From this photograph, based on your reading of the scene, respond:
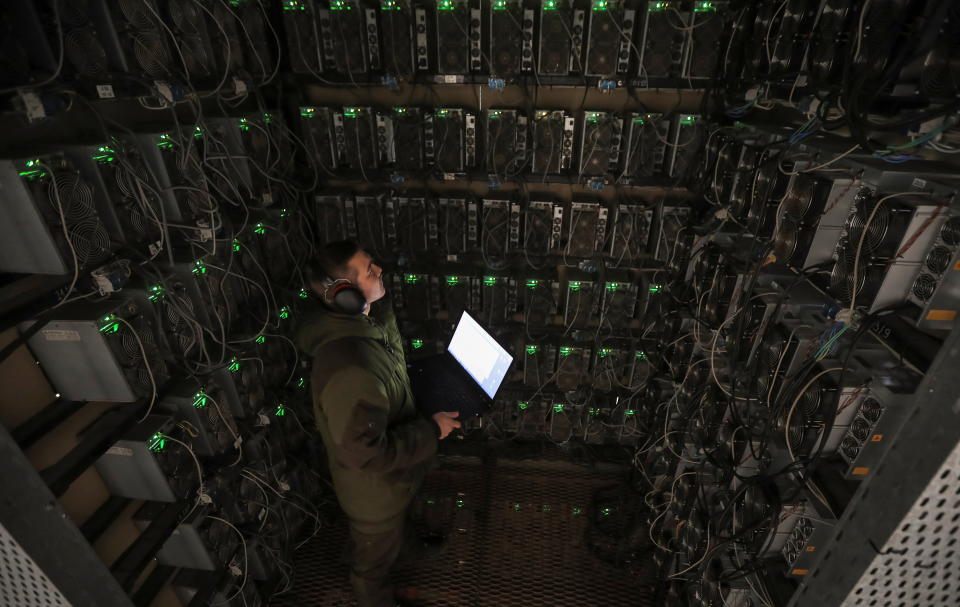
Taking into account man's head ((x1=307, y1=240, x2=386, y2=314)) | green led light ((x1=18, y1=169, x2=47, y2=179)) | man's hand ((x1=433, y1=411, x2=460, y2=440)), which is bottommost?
man's hand ((x1=433, y1=411, x2=460, y2=440))

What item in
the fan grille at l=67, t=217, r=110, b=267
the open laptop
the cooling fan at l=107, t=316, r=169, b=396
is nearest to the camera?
the fan grille at l=67, t=217, r=110, b=267

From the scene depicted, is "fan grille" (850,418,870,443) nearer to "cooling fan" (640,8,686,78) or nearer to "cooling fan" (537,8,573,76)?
"cooling fan" (640,8,686,78)

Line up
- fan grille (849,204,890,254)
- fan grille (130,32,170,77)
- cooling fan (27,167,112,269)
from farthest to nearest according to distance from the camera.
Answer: fan grille (130,32,170,77) < cooling fan (27,167,112,269) < fan grille (849,204,890,254)

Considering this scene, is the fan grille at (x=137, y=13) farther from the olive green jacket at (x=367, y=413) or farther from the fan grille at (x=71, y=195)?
the olive green jacket at (x=367, y=413)

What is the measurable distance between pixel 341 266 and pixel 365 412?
0.60 meters

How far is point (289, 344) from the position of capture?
9.66 feet

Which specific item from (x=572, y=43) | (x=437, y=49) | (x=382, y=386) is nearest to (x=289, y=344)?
(x=382, y=386)

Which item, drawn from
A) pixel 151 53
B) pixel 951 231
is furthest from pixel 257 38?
pixel 951 231

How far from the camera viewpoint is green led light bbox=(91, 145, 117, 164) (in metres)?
1.70

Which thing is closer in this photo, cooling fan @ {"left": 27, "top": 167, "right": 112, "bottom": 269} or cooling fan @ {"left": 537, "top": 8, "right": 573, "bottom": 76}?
cooling fan @ {"left": 27, "top": 167, "right": 112, "bottom": 269}

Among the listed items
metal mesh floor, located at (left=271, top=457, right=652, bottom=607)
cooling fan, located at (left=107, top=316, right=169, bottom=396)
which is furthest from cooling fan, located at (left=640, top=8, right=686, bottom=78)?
metal mesh floor, located at (left=271, top=457, right=652, bottom=607)

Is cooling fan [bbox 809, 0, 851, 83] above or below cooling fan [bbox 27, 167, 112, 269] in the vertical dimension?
above

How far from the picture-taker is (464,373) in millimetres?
2621

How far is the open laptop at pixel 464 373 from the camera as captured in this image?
94.6 inches
